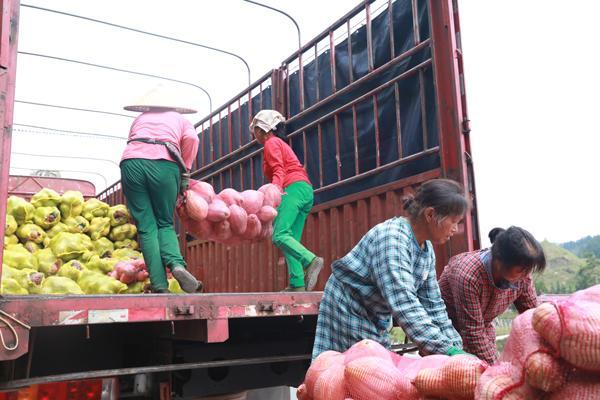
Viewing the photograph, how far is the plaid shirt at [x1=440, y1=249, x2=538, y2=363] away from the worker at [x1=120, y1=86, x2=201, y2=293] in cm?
151

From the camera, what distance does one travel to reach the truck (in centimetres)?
214

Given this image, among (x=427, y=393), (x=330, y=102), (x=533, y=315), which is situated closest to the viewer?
(x=533, y=315)

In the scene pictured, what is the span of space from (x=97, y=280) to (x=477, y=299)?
2.38m

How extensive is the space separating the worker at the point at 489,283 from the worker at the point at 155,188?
4.97 feet

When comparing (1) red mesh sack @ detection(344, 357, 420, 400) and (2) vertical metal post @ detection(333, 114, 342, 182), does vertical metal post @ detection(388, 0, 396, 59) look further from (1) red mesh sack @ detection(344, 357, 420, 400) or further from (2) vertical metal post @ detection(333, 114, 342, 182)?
(1) red mesh sack @ detection(344, 357, 420, 400)

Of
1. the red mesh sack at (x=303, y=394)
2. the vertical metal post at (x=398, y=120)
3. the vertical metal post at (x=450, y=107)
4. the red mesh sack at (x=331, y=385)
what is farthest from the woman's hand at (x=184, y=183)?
the red mesh sack at (x=331, y=385)

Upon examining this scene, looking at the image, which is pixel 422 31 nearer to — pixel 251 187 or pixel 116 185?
pixel 251 187

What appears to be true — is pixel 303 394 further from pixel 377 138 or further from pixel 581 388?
pixel 377 138

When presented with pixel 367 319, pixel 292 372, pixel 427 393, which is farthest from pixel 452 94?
pixel 427 393

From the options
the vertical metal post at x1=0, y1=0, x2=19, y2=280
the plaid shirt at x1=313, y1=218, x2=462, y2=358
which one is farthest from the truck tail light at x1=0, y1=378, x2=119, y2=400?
the plaid shirt at x1=313, y1=218, x2=462, y2=358

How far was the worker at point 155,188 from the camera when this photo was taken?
11.2 feet

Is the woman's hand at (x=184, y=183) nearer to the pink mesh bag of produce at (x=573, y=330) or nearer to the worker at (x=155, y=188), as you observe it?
the worker at (x=155, y=188)

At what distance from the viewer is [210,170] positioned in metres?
6.05

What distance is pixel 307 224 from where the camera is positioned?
439cm
